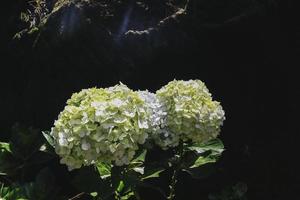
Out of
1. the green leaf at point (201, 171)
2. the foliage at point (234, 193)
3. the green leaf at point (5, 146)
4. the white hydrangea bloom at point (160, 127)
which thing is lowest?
the foliage at point (234, 193)

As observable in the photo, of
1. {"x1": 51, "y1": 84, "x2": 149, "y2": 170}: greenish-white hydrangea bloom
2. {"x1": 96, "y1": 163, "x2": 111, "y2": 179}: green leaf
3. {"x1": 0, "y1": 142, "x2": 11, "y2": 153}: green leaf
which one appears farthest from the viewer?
{"x1": 0, "y1": 142, "x2": 11, "y2": 153}: green leaf

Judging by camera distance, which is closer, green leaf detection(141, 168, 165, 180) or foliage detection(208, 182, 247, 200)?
green leaf detection(141, 168, 165, 180)

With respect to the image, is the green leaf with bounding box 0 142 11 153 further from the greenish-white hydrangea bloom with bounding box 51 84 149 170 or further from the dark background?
the greenish-white hydrangea bloom with bounding box 51 84 149 170

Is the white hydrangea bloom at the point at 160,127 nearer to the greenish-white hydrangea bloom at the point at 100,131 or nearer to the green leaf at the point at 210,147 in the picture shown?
the greenish-white hydrangea bloom at the point at 100,131

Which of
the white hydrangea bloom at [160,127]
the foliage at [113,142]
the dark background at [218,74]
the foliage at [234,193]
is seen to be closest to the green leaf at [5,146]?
the foliage at [113,142]

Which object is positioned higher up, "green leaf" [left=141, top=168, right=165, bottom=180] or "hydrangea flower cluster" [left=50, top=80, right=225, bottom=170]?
"hydrangea flower cluster" [left=50, top=80, right=225, bottom=170]

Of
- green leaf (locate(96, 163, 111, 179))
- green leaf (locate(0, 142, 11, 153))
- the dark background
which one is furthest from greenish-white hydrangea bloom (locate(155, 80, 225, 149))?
green leaf (locate(0, 142, 11, 153))

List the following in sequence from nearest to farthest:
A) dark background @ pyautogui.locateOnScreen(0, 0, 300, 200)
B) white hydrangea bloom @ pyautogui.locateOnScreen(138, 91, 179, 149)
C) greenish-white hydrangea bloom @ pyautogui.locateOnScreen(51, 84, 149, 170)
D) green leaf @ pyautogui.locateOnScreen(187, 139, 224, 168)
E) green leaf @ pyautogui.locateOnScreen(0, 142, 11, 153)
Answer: greenish-white hydrangea bloom @ pyautogui.locateOnScreen(51, 84, 149, 170) < white hydrangea bloom @ pyautogui.locateOnScreen(138, 91, 179, 149) < green leaf @ pyautogui.locateOnScreen(187, 139, 224, 168) < green leaf @ pyautogui.locateOnScreen(0, 142, 11, 153) < dark background @ pyautogui.locateOnScreen(0, 0, 300, 200)
